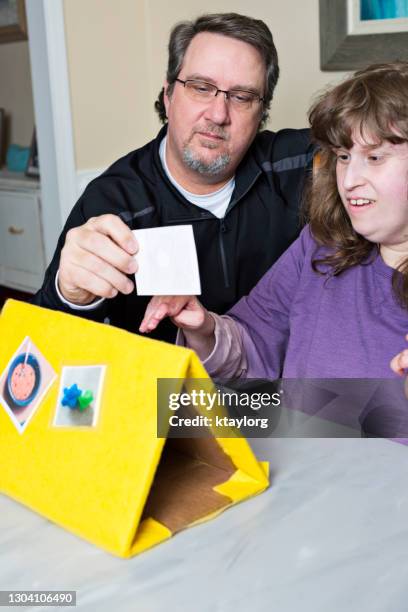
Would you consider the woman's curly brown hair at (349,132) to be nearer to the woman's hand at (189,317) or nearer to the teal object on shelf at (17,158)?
the woman's hand at (189,317)

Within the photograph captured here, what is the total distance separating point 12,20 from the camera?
455cm

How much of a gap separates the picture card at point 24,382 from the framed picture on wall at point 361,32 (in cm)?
181

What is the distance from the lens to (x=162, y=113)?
7.71 ft

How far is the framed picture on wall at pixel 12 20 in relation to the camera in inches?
175

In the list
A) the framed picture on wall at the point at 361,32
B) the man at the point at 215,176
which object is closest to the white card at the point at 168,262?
the man at the point at 215,176

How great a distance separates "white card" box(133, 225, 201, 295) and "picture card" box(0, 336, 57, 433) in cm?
20

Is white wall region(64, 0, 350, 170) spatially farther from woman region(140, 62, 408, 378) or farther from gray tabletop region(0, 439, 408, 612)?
gray tabletop region(0, 439, 408, 612)

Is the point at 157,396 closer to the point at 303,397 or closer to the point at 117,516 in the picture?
the point at 117,516

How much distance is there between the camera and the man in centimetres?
191

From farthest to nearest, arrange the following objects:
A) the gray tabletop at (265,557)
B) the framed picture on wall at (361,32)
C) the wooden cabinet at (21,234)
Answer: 1. the wooden cabinet at (21,234)
2. the framed picture on wall at (361,32)
3. the gray tabletop at (265,557)

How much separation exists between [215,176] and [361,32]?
0.95 metres

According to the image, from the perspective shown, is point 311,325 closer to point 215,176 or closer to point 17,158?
point 215,176

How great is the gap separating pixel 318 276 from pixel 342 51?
4.30 feet

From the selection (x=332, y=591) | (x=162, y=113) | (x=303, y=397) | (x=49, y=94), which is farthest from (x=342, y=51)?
(x=332, y=591)
